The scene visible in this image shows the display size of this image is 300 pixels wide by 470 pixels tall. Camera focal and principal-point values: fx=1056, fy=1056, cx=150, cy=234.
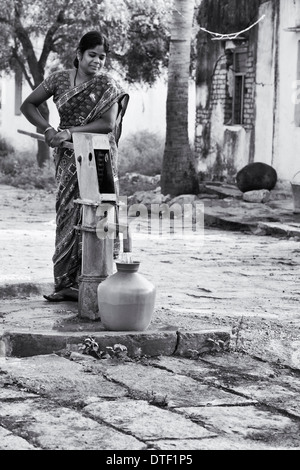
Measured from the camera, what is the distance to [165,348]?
6164 millimetres

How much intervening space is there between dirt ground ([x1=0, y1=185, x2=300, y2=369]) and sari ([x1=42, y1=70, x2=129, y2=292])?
2.27ft

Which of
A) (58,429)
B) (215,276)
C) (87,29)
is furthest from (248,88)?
(58,429)

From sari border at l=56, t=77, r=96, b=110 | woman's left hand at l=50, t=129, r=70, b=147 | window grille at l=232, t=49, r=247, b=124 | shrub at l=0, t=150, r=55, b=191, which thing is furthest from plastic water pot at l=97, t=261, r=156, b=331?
shrub at l=0, t=150, r=55, b=191

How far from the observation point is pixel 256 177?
17297mm

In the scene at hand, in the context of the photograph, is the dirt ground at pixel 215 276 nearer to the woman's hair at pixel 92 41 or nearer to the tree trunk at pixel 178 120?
the woman's hair at pixel 92 41

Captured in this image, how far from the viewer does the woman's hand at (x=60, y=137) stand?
7.05 m

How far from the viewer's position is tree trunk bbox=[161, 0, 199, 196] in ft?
59.1

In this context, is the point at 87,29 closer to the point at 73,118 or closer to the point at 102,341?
the point at 73,118

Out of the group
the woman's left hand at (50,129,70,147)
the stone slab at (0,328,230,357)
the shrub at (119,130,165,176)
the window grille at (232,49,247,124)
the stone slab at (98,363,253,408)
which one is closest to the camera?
the stone slab at (98,363,253,408)

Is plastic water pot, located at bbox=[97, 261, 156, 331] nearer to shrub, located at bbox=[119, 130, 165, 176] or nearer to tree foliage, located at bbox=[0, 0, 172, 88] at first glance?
tree foliage, located at bbox=[0, 0, 172, 88]

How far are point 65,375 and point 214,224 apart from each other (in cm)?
925

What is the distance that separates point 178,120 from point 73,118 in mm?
11134
